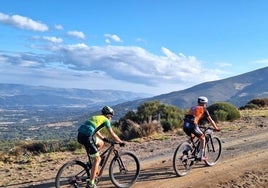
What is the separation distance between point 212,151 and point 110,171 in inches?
180

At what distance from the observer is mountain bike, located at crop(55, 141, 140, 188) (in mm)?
10695

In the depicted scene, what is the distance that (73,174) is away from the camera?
1112 cm

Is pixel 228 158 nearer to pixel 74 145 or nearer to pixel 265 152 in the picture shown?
pixel 265 152

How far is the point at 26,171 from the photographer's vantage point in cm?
1431

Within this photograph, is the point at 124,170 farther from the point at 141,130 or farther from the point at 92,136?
the point at 141,130

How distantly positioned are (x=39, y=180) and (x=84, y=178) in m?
2.48

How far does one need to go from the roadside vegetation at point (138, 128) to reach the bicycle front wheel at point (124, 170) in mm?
5867

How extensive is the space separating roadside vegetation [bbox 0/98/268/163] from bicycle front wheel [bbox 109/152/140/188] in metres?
5.87

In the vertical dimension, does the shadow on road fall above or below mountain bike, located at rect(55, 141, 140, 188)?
below

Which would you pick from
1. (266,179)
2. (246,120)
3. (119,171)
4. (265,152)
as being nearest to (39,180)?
(119,171)

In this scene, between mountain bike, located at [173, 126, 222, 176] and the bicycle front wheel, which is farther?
mountain bike, located at [173, 126, 222, 176]

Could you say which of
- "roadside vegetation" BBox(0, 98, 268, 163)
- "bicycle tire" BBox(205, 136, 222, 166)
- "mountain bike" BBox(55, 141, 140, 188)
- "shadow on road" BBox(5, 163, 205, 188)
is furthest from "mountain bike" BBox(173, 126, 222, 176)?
"roadside vegetation" BBox(0, 98, 268, 163)

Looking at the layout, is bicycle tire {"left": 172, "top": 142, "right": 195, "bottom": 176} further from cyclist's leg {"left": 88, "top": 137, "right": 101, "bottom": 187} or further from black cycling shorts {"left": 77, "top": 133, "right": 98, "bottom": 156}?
black cycling shorts {"left": 77, "top": 133, "right": 98, "bottom": 156}

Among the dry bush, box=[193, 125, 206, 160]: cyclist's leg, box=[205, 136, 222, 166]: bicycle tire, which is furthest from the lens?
the dry bush
